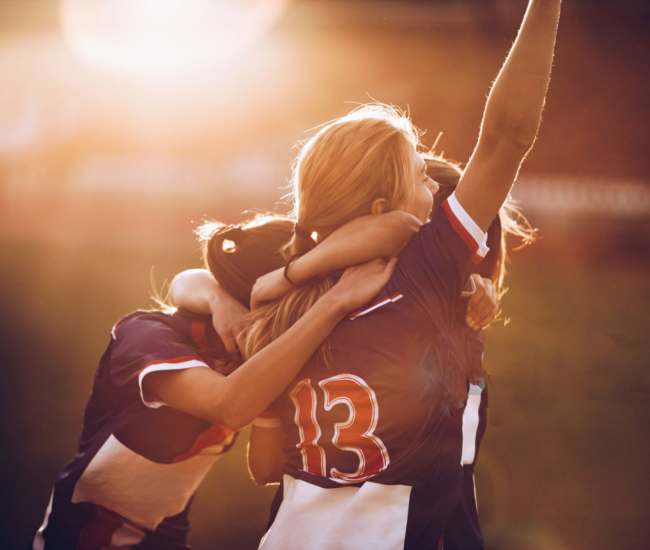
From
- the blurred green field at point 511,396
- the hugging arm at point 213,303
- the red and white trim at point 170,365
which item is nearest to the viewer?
the red and white trim at point 170,365

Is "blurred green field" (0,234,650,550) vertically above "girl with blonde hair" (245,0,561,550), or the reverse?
"girl with blonde hair" (245,0,561,550)

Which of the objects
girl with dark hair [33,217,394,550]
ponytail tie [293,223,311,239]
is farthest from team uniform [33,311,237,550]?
ponytail tie [293,223,311,239]

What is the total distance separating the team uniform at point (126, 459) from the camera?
4.22ft

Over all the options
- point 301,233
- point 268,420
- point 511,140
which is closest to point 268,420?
point 268,420

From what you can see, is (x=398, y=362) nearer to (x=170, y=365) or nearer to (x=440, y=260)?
(x=440, y=260)

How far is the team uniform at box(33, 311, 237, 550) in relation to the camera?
129 cm

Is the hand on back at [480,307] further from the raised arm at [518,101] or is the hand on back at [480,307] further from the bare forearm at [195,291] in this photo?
the bare forearm at [195,291]

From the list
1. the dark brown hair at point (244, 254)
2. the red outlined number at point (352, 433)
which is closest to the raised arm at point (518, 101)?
the red outlined number at point (352, 433)

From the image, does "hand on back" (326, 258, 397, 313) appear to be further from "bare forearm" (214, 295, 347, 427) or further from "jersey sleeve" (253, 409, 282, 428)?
"jersey sleeve" (253, 409, 282, 428)

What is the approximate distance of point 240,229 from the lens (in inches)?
52.1

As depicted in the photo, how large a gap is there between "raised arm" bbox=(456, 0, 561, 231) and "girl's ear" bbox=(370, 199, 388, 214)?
0.20 m

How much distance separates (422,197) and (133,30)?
617 centimetres

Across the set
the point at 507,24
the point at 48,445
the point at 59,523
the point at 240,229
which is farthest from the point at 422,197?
the point at 507,24

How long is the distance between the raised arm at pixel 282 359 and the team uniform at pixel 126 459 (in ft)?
0.78
